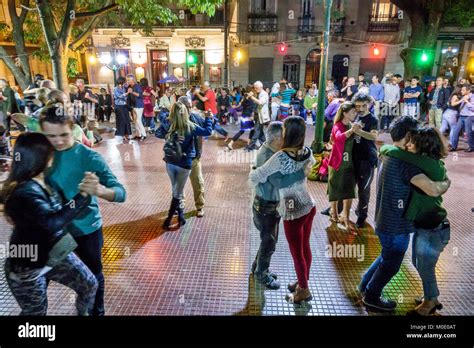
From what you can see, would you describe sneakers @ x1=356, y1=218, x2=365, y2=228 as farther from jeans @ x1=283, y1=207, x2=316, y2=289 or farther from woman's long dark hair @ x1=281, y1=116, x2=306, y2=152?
woman's long dark hair @ x1=281, y1=116, x2=306, y2=152

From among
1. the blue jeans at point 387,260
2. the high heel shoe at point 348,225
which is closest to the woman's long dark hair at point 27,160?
the blue jeans at point 387,260

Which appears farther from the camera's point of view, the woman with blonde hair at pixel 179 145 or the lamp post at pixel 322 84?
the lamp post at pixel 322 84

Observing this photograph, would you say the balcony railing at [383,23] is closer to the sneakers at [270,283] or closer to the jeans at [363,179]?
the jeans at [363,179]

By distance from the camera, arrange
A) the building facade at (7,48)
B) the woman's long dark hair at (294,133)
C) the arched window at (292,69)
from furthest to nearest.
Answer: the arched window at (292,69), the building facade at (7,48), the woman's long dark hair at (294,133)

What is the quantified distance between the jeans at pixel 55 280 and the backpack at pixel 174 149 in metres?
2.29

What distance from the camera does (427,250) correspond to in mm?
2869

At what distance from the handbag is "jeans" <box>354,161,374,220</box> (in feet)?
11.8

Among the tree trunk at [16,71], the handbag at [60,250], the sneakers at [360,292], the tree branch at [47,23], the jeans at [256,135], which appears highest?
the tree branch at [47,23]

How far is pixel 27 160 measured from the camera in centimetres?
206

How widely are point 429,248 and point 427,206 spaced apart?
41cm

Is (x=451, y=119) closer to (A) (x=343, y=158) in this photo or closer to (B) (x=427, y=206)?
(A) (x=343, y=158)

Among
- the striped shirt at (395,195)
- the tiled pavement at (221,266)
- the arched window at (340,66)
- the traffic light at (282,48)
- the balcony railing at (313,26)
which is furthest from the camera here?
the arched window at (340,66)

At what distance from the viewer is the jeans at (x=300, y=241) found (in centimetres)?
300
